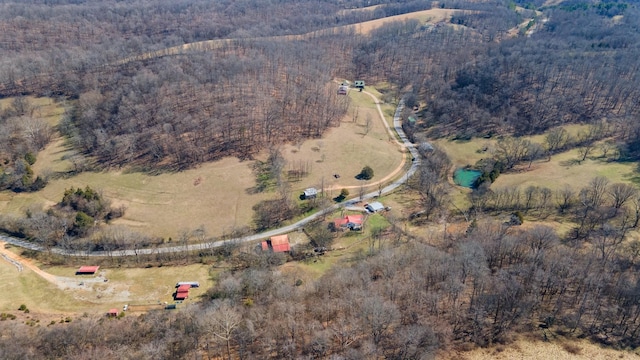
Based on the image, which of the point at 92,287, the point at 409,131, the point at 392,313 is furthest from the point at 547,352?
the point at 409,131

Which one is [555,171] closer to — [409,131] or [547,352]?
[409,131]

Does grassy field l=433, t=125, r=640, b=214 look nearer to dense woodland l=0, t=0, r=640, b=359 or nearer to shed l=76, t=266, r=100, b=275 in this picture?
dense woodland l=0, t=0, r=640, b=359

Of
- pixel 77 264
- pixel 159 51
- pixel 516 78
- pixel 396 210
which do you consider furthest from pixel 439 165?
pixel 159 51

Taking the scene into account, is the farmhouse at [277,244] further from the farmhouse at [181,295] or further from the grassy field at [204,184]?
the farmhouse at [181,295]

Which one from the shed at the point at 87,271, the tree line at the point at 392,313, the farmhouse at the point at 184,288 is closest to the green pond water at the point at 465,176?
the tree line at the point at 392,313

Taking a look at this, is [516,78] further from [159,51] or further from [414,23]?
[159,51]
